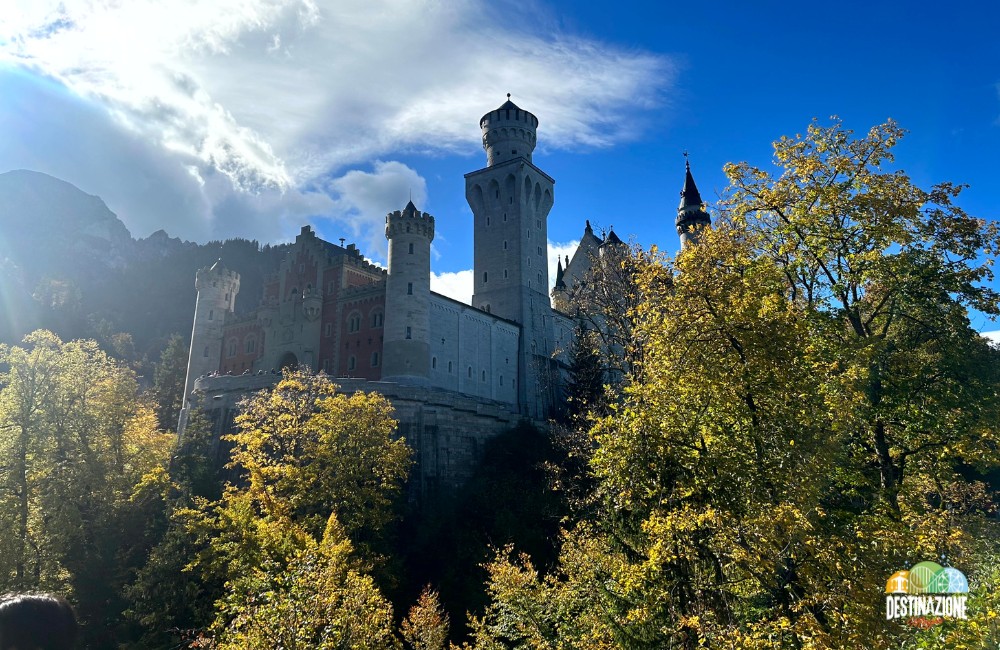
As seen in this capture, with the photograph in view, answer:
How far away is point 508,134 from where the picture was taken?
58656 mm

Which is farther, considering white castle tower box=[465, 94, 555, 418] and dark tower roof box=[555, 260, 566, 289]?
dark tower roof box=[555, 260, 566, 289]

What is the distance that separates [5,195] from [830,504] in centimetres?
20099

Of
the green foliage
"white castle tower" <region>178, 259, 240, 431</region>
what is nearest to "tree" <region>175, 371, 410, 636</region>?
the green foliage

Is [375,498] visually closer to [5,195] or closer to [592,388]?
[592,388]

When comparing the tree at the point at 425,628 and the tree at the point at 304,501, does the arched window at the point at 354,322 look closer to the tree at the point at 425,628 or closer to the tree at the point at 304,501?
the tree at the point at 304,501

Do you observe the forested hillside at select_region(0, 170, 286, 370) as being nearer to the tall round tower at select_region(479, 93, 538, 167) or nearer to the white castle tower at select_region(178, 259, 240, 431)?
the white castle tower at select_region(178, 259, 240, 431)

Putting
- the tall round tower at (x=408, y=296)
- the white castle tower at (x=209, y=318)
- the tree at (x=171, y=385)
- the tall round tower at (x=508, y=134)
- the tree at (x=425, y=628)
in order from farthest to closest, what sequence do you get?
the tree at (x=171, y=385), the tall round tower at (x=508, y=134), the white castle tower at (x=209, y=318), the tall round tower at (x=408, y=296), the tree at (x=425, y=628)

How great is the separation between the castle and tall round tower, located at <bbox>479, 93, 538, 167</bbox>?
0.44ft

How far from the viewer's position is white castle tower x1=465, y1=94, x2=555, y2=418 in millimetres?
55531

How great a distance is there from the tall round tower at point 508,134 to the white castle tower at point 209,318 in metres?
27.6

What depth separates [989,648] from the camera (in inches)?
333

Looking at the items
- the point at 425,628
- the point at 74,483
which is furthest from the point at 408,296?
the point at 425,628

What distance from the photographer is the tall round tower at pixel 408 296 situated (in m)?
43.7

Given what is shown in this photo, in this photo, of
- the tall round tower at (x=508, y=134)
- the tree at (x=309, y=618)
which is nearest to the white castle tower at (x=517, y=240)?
the tall round tower at (x=508, y=134)
